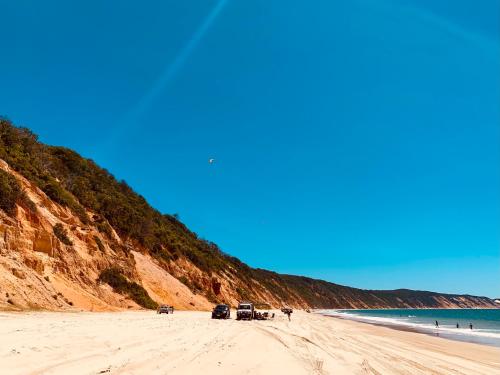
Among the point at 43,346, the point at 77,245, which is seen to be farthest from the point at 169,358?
the point at 77,245

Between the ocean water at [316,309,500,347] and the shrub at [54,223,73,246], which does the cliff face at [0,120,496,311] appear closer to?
the shrub at [54,223,73,246]

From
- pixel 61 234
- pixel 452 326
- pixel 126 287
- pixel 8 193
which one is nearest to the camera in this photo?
pixel 8 193

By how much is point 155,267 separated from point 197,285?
15257mm

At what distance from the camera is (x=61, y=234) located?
3634 cm

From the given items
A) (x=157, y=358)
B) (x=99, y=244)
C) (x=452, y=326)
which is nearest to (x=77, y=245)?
(x=99, y=244)

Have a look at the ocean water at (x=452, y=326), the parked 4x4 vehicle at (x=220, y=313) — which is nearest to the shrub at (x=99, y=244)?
the parked 4x4 vehicle at (x=220, y=313)

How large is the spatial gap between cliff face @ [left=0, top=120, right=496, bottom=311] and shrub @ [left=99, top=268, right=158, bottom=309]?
0.11m

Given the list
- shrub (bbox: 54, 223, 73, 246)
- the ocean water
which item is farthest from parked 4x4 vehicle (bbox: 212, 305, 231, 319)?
the ocean water

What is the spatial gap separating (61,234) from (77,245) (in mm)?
2414

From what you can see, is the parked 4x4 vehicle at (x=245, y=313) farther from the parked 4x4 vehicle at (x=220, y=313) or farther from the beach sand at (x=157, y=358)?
the beach sand at (x=157, y=358)

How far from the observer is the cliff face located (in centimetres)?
2866

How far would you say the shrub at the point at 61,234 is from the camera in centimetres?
3588

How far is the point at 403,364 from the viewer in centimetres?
1492

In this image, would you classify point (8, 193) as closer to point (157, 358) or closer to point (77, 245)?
point (77, 245)
